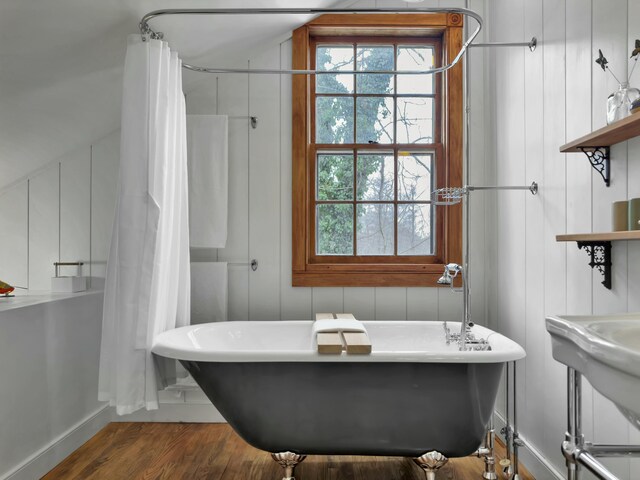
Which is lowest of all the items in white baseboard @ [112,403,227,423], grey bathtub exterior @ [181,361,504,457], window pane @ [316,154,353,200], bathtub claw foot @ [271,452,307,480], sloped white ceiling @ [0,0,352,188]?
white baseboard @ [112,403,227,423]

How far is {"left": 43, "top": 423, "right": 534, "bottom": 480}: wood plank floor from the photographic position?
2166mm

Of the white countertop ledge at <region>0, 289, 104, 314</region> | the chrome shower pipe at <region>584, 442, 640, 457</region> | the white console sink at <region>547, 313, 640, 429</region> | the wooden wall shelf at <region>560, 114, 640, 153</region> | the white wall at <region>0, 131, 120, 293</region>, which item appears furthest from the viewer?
the white wall at <region>0, 131, 120, 293</region>

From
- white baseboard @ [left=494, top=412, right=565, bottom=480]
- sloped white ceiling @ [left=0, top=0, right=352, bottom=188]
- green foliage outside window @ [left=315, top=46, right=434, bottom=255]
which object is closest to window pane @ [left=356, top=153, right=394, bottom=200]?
green foliage outside window @ [left=315, top=46, right=434, bottom=255]

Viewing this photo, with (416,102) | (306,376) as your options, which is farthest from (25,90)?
(416,102)

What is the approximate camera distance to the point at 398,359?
1.77 m

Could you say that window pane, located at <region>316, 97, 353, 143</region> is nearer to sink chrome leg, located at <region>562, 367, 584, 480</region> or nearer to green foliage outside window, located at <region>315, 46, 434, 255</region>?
green foliage outside window, located at <region>315, 46, 434, 255</region>

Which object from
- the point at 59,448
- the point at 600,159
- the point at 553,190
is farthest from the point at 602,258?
the point at 59,448

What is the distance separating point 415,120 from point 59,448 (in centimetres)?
270

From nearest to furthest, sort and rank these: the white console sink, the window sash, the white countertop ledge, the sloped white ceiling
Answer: the white console sink < the sloped white ceiling < the white countertop ledge < the window sash

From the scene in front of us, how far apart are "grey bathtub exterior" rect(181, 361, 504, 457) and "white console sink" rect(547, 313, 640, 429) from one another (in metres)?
0.81

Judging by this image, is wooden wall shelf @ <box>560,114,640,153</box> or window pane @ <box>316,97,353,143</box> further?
window pane @ <box>316,97,353,143</box>

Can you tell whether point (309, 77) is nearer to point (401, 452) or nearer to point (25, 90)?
point (25, 90)

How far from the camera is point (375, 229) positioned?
300 centimetres

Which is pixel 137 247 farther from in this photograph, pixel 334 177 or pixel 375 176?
pixel 375 176
